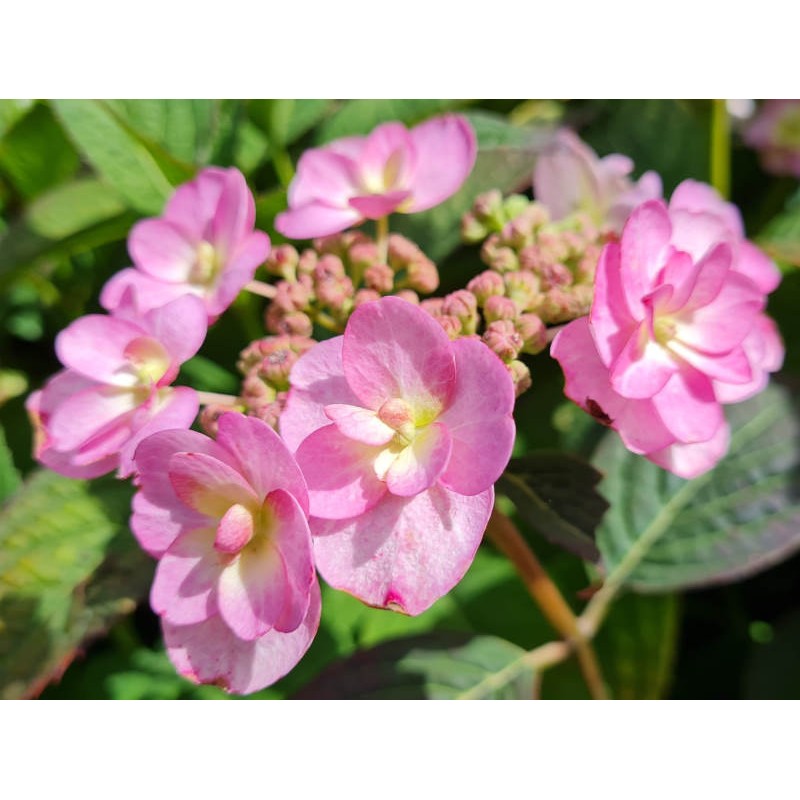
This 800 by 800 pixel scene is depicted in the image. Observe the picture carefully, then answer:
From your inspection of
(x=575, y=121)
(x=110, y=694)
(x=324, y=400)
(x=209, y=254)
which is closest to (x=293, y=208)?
(x=209, y=254)

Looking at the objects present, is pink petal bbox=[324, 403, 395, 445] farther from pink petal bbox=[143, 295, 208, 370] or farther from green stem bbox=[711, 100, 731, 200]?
green stem bbox=[711, 100, 731, 200]

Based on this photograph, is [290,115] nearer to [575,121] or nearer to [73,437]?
[575,121]

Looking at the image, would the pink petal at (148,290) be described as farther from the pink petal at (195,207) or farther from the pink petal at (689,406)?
the pink petal at (689,406)

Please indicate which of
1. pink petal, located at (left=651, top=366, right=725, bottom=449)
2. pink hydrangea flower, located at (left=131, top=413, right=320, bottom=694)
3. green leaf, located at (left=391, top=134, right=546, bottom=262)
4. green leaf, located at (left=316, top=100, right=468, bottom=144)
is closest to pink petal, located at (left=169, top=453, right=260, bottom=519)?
pink hydrangea flower, located at (left=131, top=413, right=320, bottom=694)

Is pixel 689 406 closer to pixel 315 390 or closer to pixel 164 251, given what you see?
pixel 315 390

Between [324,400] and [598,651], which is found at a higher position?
[324,400]
